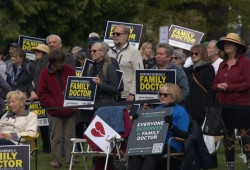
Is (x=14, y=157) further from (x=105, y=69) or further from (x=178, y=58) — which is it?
(x=178, y=58)

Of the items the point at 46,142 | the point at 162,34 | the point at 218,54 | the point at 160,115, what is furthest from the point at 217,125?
the point at 162,34

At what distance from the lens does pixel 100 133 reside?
49.3 ft

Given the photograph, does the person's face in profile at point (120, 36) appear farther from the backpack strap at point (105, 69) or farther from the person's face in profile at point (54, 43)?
the person's face in profile at point (54, 43)

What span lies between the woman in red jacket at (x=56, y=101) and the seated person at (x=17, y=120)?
3.26 feet

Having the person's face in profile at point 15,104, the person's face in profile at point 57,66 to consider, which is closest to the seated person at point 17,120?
the person's face in profile at point 15,104

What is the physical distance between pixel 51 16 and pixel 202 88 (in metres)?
15.0

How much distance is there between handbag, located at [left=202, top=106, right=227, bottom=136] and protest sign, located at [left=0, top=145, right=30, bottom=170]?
3.00m

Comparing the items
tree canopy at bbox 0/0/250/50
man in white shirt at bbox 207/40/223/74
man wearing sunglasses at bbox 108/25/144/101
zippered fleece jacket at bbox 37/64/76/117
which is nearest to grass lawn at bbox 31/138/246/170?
zippered fleece jacket at bbox 37/64/76/117

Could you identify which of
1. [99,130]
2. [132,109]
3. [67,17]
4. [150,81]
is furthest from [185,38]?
[67,17]

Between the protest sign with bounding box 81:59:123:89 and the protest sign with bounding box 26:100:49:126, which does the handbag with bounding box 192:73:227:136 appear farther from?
A: the protest sign with bounding box 26:100:49:126

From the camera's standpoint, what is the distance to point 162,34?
2214cm

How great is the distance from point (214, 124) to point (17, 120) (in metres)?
2.80

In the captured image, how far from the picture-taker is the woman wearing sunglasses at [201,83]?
17.1 meters

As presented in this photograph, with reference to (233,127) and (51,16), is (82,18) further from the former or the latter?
(233,127)
